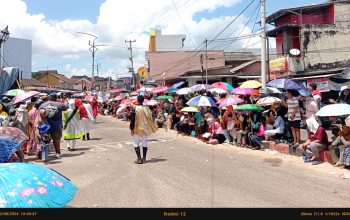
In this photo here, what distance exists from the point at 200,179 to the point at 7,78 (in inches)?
773

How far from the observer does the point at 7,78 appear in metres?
24.1

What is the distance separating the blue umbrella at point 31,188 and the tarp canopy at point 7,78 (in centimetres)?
2161

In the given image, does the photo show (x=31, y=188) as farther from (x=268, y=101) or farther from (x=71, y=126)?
(x=268, y=101)

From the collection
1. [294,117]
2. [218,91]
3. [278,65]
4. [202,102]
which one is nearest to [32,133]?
[202,102]

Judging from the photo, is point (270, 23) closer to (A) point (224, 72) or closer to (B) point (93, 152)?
(A) point (224, 72)

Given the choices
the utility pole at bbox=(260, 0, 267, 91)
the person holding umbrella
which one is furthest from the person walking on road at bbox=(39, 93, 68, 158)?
the utility pole at bbox=(260, 0, 267, 91)

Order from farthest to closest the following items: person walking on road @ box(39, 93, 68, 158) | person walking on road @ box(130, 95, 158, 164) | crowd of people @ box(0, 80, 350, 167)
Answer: person walking on road @ box(39, 93, 68, 158) → person walking on road @ box(130, 95, 158, 164) → crowd of people @ box(0, 80, 350, 167)

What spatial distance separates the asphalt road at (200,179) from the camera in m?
6.71

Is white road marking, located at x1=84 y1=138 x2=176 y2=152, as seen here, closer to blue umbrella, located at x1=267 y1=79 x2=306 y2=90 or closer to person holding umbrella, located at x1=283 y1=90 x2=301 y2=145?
blue umbrella, located at x1=267 y1=79 x2=306 y2=90

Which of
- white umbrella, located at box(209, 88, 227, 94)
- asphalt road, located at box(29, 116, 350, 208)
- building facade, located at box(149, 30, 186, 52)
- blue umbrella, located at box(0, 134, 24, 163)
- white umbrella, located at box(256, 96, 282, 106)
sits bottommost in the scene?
asphalt road, located at box(29, 116, 350, 208)

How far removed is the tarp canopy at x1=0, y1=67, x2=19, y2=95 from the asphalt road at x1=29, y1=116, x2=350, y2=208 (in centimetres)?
1335

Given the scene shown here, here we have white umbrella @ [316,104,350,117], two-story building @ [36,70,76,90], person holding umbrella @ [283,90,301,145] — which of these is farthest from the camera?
two-story building @ [36,70,76,90]

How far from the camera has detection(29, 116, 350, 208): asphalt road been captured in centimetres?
671
